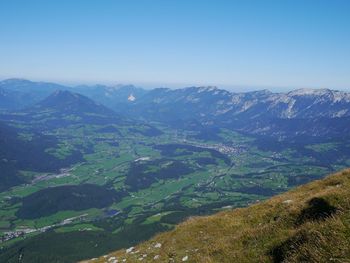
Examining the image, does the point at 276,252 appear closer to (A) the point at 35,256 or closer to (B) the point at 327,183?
(B) the point at 327,183

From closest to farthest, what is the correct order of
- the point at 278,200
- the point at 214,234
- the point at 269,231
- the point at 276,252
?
the point at 276,252
the point at 269,231
the point at 214,234
the point at 278,200

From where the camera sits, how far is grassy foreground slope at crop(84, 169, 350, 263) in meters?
13.9

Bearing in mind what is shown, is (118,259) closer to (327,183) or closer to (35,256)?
(327,183)

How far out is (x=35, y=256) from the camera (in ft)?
651

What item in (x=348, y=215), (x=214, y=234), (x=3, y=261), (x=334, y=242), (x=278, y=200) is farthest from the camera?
(x=3, y=261)

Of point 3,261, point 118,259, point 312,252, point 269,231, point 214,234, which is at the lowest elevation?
point 3,261

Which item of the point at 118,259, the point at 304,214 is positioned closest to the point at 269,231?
the point at 304,214

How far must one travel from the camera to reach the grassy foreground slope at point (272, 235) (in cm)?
1386

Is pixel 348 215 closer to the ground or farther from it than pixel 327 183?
farther from it

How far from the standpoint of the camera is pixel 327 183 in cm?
3120

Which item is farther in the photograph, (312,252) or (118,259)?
(118,259)

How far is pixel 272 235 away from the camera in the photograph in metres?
19.2

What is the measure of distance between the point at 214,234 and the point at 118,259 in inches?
292

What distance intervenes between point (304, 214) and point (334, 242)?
835 centimetres
